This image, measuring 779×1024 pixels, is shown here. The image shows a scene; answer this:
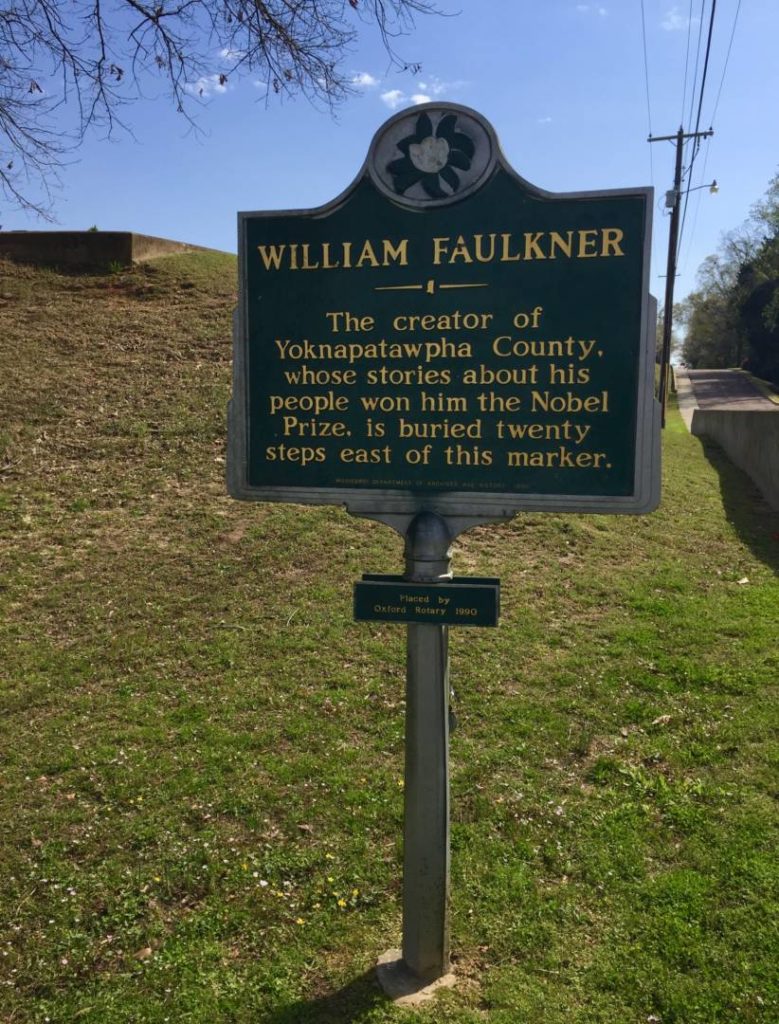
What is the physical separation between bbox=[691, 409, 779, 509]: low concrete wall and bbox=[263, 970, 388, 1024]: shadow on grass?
36.4ft

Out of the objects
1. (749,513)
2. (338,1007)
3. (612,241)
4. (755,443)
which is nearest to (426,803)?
(338,1007)

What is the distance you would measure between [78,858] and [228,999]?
1.31 m

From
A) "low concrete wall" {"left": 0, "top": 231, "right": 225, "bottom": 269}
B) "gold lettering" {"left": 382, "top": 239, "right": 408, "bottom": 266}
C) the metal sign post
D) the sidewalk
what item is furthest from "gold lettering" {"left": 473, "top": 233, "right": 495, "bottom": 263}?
the sidewalk

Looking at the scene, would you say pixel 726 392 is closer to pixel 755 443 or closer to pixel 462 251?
pixel 755 443

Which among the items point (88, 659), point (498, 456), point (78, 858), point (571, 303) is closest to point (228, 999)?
point (78, 858)

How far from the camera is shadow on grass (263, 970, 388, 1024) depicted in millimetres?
2977

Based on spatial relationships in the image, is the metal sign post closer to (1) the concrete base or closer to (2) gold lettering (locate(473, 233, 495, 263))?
(1) the concrete base

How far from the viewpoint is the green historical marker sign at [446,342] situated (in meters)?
2.75

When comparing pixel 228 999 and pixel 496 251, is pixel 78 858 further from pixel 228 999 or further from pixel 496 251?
pixel 496 251

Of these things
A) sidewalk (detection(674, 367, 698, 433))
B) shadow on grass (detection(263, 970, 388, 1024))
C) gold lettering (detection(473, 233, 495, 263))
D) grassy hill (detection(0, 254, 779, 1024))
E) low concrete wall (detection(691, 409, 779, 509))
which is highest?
sidewalk (detection(674, 367, 698, 433))

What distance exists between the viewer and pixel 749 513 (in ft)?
37.9

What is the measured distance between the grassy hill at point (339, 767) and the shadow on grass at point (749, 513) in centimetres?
16

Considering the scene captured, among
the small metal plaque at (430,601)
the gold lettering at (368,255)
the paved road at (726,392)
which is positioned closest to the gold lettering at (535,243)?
the gold lettering at (368,255)

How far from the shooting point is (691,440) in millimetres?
20469
